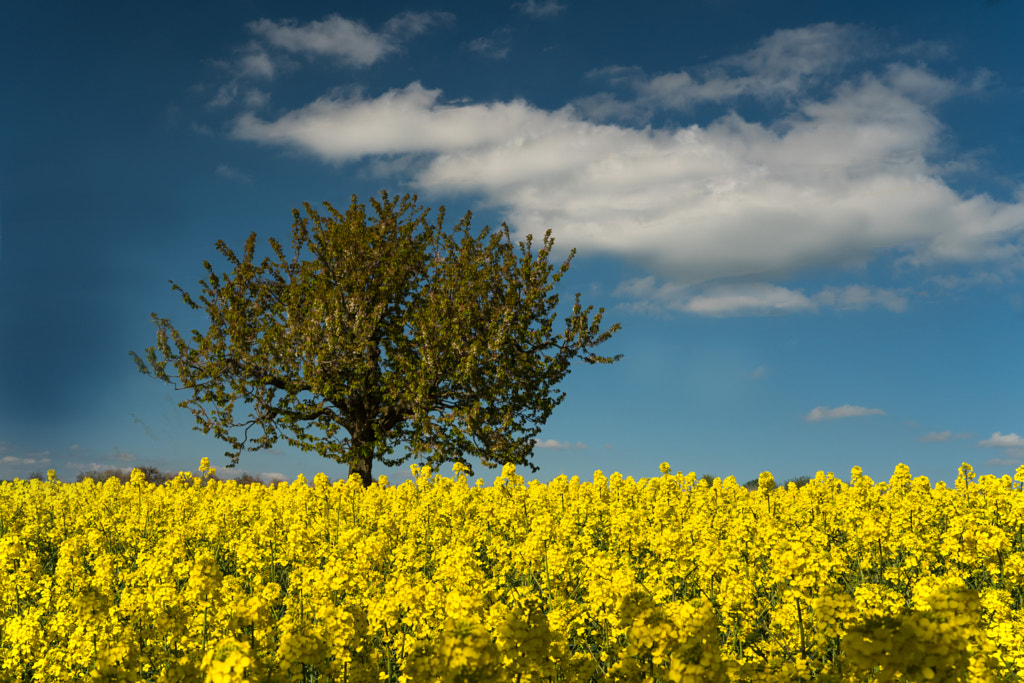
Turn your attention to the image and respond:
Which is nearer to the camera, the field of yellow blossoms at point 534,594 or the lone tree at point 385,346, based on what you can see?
the field of yellow blossoms at point 534,594

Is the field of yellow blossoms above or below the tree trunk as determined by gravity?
below

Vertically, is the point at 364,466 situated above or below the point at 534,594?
above

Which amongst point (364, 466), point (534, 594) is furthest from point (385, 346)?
point (534, 594)

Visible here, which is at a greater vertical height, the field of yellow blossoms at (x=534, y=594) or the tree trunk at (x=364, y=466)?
the tree trunk at (x=364, y=466)

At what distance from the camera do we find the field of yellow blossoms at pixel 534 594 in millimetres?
4680

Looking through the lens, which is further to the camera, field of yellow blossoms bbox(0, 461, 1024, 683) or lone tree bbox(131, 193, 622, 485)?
lone tree bbox(131, 193, 622, 485)

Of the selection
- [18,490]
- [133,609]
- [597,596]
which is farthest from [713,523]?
[18,490]

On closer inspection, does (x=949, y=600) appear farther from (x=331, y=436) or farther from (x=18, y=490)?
(x=18, y=490)

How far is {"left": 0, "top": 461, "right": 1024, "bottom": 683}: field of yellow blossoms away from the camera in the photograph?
4.68 m

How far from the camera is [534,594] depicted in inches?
334

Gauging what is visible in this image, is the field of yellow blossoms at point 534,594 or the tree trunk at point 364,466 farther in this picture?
the tree trunk at point 364,466

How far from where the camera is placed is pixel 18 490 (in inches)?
1032

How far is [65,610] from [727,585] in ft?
24.9

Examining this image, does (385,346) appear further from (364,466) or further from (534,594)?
(534,594)
